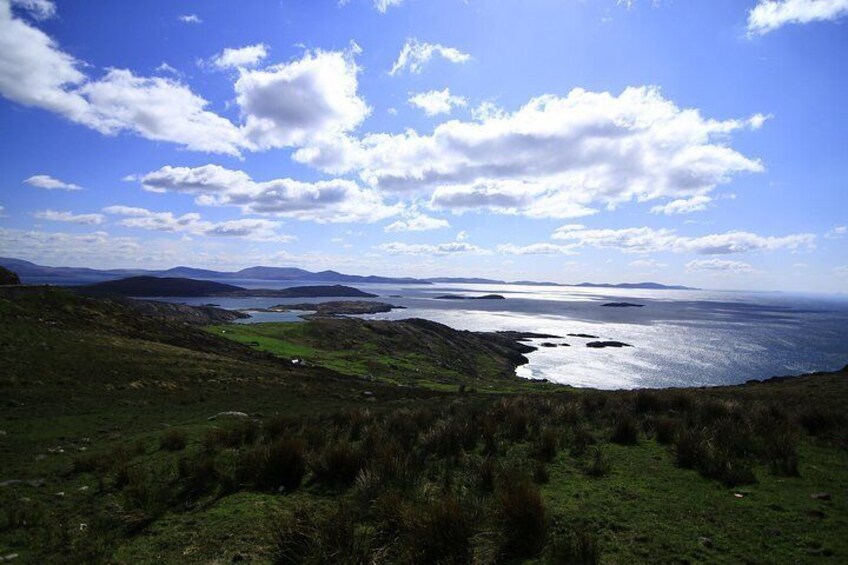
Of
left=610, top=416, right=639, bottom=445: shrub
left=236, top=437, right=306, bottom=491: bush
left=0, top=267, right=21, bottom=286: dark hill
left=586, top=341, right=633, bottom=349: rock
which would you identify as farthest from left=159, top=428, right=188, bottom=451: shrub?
left=586, top=341, right=633, bottom=349: rock

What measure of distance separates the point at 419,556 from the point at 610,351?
113174mm

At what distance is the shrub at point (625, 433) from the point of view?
1130 centimetres

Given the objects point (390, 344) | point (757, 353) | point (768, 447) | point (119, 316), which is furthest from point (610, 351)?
point (768, 447)

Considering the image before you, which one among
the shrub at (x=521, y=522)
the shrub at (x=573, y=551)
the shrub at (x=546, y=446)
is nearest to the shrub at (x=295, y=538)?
the shrub at (x=521, y=522)

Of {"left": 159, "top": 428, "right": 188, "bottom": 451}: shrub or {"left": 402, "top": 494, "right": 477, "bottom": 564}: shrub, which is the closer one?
{"left": 402, "top": 494, "right": 477, "bottom": 564}: shrub

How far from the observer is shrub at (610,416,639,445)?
37.1ft

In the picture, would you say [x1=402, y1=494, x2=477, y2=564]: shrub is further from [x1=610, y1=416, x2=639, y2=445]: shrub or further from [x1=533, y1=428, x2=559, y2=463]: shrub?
[x1=610, y1=416, x2=639, y2=445]: shrub

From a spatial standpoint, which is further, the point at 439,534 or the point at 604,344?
the point at 604,344

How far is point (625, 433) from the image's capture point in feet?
37.5

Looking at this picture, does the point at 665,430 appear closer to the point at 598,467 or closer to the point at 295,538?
the point at 598,467

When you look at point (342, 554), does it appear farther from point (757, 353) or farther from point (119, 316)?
point (757, 353)

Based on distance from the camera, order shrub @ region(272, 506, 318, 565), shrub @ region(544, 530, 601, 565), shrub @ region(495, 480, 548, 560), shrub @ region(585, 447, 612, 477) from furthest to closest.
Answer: shrub @ region(585, 447, 612, 477) → shrub @ region(272, 506, 318, 565) → shrub @ region(495, 480, 548, 560) → shrub @ region(544, 530, 601, 565)

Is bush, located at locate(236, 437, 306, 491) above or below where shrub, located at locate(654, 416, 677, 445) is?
below

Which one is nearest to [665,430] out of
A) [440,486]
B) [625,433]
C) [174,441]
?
[625,433]
